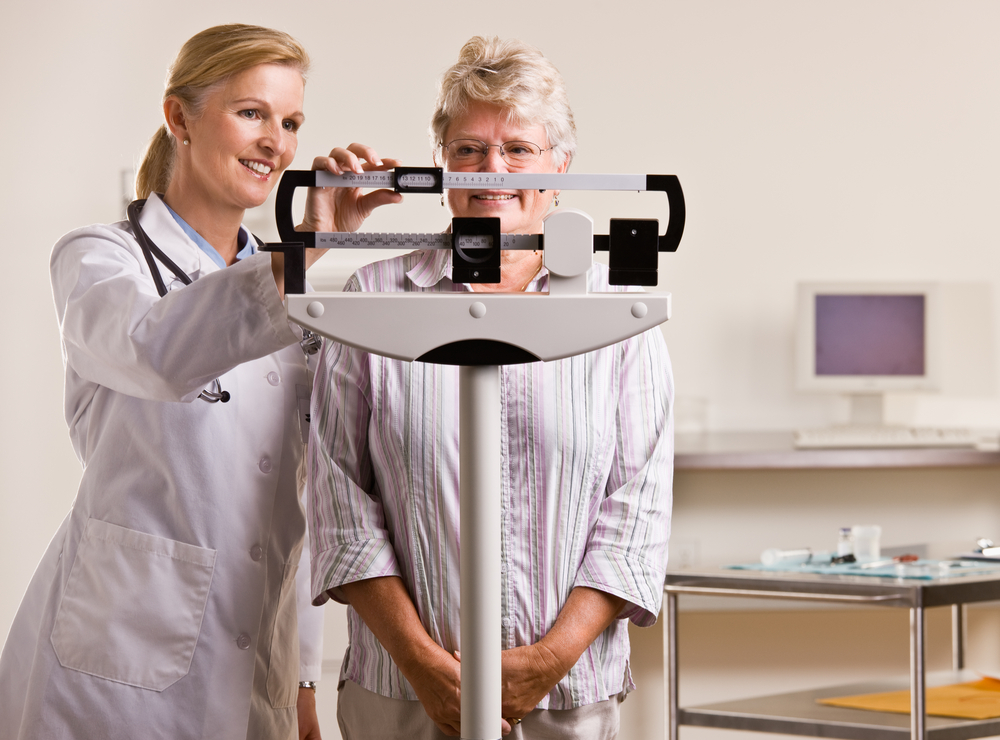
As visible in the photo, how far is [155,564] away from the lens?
1.17 m

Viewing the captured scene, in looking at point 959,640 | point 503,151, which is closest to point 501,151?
point 503,151

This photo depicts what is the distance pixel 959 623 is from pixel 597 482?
2062 mm

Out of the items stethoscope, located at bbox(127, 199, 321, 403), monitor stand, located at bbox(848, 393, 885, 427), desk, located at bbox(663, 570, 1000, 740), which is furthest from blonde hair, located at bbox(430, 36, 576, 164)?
monitor stand, located at bbox(848, 393, 885, 427)

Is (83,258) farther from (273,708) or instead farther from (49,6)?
(49,6)

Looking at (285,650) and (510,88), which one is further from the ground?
(510,88)

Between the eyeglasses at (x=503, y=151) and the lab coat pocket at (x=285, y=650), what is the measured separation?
0.57 m

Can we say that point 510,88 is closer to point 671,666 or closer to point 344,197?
point 344,197

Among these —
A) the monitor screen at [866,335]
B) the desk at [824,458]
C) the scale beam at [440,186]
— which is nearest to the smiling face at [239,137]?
the scale beam at [440,186]

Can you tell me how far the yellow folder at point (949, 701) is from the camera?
199 cm

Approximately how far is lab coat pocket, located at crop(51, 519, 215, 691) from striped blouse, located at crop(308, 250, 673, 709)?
0.62 feet

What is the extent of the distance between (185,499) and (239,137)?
0.46 metres

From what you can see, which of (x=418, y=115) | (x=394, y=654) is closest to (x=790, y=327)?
(x=418, y=115)

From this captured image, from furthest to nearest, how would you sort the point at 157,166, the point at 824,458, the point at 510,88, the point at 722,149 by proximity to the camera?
the point at 722,149
the point at 824,458
the point at 157,166
the point at 510,88

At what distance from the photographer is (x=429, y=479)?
108 cm
